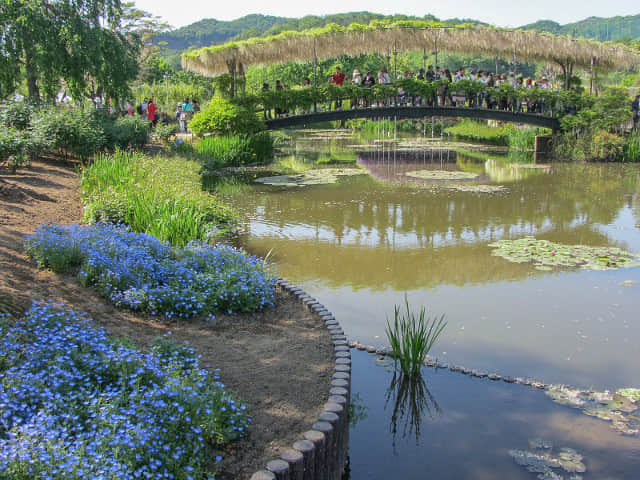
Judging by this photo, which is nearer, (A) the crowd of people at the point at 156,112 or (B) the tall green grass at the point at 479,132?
Result: (A) the crowd of people at the point at 156,112

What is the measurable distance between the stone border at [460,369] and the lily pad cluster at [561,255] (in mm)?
3170

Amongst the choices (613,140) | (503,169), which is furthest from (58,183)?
(613,140)

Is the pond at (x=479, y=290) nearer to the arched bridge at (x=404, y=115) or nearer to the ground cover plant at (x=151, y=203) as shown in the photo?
the ground cover plant at (x=151, y=203)

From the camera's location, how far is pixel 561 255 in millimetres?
7977

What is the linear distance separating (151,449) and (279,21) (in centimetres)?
15440

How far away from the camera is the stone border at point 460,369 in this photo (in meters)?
4.63

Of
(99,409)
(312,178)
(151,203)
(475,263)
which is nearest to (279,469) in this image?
(99,409)

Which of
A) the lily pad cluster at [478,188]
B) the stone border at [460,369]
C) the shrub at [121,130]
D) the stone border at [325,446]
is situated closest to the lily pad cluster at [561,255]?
the stone border at [460,369]

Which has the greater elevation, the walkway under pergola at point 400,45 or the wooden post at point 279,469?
the walkway under pergola at point 400,45

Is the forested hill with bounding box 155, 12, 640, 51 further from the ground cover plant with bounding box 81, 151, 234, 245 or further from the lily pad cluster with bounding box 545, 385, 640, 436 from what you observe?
the lily pad cluster with bounding box 545, 385, 640, 436

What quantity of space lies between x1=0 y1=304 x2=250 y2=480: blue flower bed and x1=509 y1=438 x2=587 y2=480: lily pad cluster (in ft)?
6.30

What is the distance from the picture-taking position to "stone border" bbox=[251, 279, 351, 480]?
2.82 metres

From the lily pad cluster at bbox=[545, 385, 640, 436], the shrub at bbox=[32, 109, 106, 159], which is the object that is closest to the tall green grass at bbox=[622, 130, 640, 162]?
the shrub at bbox=[32, 109, 106, 159]

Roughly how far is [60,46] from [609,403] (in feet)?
47.7
